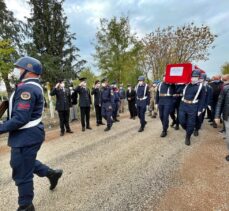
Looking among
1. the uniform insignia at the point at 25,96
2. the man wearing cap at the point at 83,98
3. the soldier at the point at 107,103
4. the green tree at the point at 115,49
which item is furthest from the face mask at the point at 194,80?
the green tree at the point at 115,49

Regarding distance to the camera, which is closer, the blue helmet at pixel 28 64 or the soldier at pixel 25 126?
the soldier at pixel 25 126

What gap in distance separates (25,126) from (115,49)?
657 inches

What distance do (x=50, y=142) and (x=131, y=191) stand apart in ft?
12.5

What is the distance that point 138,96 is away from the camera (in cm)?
750

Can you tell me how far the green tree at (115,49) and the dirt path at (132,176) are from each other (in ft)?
44.0

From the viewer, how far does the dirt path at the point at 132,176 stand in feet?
9.70

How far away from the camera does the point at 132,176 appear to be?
3779 mm

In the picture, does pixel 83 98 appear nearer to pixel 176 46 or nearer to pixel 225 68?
pixel 176 46

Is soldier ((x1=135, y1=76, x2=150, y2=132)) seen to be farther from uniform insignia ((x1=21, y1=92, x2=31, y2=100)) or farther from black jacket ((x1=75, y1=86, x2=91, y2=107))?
uniform insignia ((x1=21, y1=92, x2=31, y2=100))

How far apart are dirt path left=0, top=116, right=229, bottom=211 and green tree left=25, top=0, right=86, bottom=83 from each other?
15033 millimetres

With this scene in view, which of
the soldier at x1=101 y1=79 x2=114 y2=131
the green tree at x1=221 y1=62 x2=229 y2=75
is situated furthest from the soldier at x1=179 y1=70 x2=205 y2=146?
the green tree at x1=221 y1=62 x2=229 y2=75

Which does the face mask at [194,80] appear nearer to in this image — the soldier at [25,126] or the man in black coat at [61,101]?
the man in black coat at [61,101]

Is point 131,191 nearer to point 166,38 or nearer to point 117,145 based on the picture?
point 117,145

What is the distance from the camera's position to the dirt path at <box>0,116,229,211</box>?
116 inches
